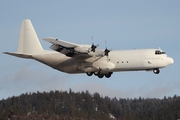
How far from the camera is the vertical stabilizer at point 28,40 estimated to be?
66625mm

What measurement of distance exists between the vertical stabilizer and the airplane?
5.83 ft

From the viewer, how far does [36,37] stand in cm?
6856

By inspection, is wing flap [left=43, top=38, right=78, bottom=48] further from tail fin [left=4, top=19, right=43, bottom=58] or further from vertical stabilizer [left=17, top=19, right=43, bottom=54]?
vertical stabilizer [left=17, top=19, right=43, bottom=54]

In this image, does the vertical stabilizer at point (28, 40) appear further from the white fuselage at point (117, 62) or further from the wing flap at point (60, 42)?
the wing flap at point (60, 42)

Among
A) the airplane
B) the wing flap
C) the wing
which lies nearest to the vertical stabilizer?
the airplane

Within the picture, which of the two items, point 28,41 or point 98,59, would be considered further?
point 28,41

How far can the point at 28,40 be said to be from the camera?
67.4 metres

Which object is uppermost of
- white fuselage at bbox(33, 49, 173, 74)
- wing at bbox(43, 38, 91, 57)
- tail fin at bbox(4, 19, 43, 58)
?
tail fin at bbox(4, 19, 43, 58)

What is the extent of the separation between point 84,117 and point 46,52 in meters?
95.6

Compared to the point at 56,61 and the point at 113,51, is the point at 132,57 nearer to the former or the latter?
the point at 113,51

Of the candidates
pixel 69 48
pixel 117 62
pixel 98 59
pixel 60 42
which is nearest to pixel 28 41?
pixel 60 42

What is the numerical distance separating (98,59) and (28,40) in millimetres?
9984

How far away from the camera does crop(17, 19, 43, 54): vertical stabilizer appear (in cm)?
6662

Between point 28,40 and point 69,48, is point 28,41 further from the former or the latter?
point 69,48
